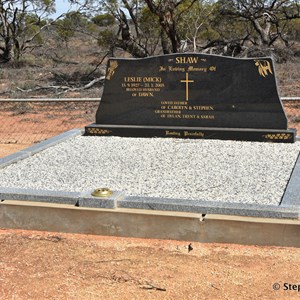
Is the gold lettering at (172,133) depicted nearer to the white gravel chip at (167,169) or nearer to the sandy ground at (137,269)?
the white gravel chip at (167,169)

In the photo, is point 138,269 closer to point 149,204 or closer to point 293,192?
point 149,204

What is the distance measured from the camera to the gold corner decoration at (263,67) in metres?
8.40

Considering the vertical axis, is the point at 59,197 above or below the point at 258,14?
below

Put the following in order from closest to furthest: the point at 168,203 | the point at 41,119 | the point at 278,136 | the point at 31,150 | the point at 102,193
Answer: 1. the point at 168,203
2. the point at 102,193
3. the point at 31,150
4. the point at 278,136
5. the point at 41,119

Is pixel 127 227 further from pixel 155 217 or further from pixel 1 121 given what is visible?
pixel 1 121

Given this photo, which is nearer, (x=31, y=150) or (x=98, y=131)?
(x=31, y=150)

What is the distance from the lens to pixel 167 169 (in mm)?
6867

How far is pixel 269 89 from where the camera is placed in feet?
27.6

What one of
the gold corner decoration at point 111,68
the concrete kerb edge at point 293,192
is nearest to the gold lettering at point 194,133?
the gold corner decoration at point 111,68

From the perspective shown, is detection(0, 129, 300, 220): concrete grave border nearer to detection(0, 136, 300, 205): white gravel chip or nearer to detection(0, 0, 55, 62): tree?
detection(0, 136, 300, 205): white gravel chip

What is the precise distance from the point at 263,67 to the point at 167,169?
272 cm

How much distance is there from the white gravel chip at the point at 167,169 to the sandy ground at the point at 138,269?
81 centimetres

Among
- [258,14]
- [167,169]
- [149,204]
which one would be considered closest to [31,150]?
[167,169]

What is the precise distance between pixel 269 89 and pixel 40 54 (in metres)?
27.5
